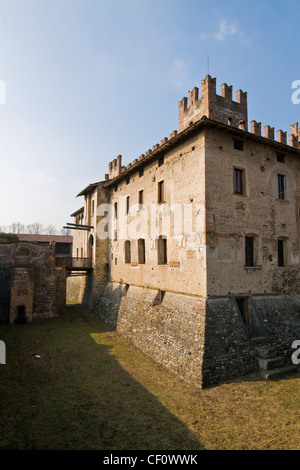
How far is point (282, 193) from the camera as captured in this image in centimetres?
1406

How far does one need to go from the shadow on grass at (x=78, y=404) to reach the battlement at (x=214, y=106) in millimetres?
14413

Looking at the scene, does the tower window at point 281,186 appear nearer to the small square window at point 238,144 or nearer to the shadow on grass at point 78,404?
the small square window at point 238,144

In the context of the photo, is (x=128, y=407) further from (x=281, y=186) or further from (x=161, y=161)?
(x=281, y=186)

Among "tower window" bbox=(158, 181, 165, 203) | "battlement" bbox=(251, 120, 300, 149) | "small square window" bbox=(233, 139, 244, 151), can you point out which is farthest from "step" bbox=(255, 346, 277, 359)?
"battlement" bbox=(251, 120, 300, 149)

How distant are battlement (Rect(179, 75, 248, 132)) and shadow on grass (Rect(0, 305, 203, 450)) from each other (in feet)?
47.3

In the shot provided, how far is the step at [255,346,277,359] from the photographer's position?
1062 centimetres

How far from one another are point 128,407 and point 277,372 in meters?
5.87

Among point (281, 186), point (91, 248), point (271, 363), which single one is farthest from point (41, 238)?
point (271, 363)

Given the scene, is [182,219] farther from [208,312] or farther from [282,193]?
[282,193]

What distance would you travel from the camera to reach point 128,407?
8258 mm

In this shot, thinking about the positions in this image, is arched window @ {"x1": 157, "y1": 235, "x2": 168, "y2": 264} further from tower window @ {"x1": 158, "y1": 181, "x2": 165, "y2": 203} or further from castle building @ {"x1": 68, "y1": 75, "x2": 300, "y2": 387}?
tower window @ {"x1": 158, "y1": 181, "x2": 165, "y2": 203}

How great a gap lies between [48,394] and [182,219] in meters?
8.55

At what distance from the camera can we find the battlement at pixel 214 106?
1625 cm
